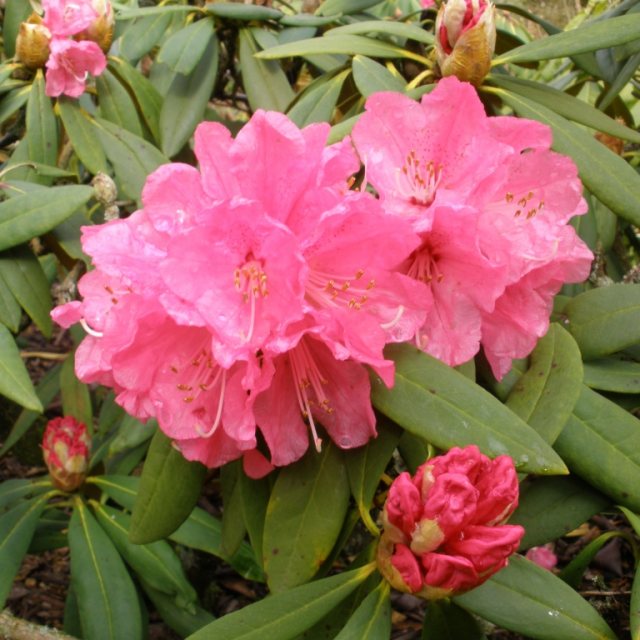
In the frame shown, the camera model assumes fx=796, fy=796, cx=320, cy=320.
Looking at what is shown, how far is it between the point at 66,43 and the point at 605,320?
3.64 ft

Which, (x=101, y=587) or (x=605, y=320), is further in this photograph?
(x=101, y=587)

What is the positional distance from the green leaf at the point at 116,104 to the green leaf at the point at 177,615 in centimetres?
97

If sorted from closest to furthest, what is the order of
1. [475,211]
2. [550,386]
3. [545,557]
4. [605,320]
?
[475,211] → [550,386] → [605,320] → [545,557]

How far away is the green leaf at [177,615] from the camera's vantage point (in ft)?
5.52

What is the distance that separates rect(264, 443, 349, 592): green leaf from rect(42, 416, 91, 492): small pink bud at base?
3.02 feet

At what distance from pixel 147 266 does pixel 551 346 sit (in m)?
0.51

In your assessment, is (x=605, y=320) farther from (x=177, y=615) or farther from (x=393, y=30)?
(x=177, y=615)

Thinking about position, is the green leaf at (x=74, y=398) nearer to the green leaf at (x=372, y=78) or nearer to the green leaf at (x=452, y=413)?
the green leaf at (x=372, y=78)

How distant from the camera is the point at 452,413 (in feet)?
2.78

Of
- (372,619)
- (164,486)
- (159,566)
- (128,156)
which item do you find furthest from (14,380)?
(159,566)

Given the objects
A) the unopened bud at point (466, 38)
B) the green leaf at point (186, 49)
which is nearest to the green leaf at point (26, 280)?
the green leaf at point (186, 49)

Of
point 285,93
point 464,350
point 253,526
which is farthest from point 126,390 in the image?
point 285,93

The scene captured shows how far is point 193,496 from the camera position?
1020mm

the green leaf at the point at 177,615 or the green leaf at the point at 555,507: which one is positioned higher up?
the green leaf at the point at 555,507
